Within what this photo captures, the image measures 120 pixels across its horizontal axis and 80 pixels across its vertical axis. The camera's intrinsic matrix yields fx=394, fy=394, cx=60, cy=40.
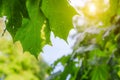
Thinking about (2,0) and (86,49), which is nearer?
(2,0)

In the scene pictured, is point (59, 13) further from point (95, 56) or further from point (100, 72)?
point (95, 56)

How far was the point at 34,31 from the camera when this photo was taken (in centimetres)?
109

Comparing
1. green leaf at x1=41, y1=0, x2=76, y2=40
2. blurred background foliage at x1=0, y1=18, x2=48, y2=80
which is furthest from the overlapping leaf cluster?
blurred background foliage at x1=0, y1=18, x2=48, y2=80

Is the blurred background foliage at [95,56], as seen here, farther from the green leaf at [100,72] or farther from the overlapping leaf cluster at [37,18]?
the overlapping leaf cluster at [37,18]

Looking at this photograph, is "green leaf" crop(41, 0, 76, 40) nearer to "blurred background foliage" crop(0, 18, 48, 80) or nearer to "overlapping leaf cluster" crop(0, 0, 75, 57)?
"overlapping leaf cluster" crop(0, 0, 75, 57)

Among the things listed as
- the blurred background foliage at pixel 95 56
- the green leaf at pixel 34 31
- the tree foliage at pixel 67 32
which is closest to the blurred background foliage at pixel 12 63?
the tree foliage at pixel 67 32

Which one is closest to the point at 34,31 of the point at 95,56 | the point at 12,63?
the point at 95,56

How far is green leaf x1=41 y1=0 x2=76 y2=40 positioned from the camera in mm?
1049

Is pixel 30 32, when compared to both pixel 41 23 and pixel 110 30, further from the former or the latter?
pixel 110 30

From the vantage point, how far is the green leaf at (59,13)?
1.05m

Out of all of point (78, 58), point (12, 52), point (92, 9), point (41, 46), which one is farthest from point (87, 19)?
point (12, 52)

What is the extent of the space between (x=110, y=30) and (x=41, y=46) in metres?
0.86

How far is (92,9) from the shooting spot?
2873 mm

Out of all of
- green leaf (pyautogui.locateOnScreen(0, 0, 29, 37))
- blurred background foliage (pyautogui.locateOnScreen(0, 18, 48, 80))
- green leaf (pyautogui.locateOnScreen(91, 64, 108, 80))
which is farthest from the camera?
blurred background foliage (pyautogui.locateOnScreen(0, 18, 48, 80))
